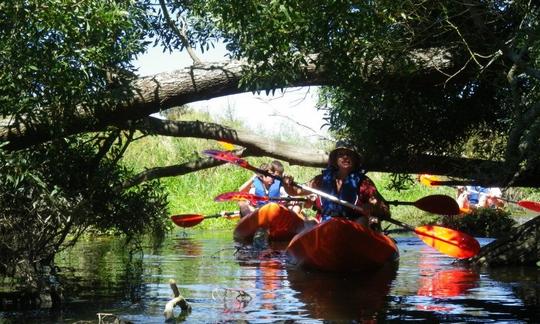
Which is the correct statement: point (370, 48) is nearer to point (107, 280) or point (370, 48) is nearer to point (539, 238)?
point (539, 238)

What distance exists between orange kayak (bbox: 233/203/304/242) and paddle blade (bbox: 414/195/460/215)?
3.89 metres

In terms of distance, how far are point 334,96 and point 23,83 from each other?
17.9 ft

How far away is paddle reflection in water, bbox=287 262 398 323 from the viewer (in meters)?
7.50

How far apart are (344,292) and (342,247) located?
126 centimetres

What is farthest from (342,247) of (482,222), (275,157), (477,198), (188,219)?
(477,198)

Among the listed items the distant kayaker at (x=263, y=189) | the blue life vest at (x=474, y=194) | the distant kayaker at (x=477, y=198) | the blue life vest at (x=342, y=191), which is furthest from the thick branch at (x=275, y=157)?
the blue life vest at (x=474, y=194)

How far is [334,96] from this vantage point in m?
11.8

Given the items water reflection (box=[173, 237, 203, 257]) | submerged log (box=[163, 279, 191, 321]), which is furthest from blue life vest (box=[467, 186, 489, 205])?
submerged log (box=[163, 279, 191, 321])

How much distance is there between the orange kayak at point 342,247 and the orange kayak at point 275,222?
4925 millimetres

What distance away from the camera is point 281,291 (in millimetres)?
8984

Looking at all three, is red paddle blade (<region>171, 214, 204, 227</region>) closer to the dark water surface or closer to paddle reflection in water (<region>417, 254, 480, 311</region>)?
the dark water surface

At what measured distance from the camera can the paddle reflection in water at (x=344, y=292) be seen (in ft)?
24.6

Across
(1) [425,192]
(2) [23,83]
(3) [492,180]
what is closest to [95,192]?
(2) [23,83]

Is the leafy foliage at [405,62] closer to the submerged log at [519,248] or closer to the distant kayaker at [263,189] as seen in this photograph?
the submerged log at [519,248]
